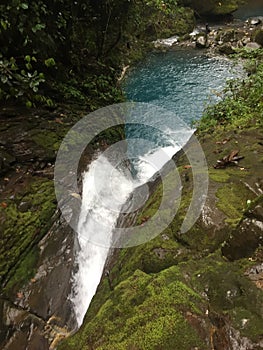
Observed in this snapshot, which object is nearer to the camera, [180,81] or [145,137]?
[145,137]

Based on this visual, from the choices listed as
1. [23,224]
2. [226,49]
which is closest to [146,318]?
[23,224]

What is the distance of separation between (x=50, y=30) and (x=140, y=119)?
3.52 m

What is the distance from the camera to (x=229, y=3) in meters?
18.9

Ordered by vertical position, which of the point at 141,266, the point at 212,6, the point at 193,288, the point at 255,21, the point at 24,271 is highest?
the point at 193,288

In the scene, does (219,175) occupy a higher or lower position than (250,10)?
higher

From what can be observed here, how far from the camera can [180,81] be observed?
11594 millimetres

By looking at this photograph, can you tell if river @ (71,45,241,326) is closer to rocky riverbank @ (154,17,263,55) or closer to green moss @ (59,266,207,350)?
rocky riverbank @ (154,17,263,55)

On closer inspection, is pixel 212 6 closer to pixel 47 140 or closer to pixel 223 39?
pixel 223 39

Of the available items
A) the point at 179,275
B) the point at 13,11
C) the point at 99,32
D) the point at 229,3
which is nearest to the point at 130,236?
the point at 179,275

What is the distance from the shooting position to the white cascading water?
4.29 meters

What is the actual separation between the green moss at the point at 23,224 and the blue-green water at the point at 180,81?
5.27 m

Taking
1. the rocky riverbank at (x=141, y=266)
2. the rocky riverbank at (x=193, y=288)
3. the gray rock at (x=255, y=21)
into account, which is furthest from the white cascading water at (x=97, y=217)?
the gray rock at (x=255, y=21)

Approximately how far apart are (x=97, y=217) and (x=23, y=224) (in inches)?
46.8

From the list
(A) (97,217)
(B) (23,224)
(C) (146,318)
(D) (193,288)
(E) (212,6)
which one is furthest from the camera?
(E) (212,6)
